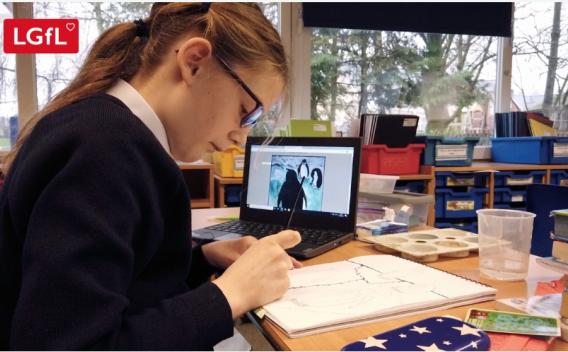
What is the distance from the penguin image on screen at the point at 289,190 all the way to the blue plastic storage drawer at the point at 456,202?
5.06 ft

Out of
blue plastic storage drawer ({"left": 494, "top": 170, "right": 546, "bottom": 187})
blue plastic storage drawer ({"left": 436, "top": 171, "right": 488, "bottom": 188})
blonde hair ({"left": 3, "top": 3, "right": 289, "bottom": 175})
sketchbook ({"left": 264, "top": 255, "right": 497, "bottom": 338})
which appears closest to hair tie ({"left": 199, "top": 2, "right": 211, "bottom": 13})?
blonde hair ({"left": 3, "top": 3, "right": 289, "bottom": 175})

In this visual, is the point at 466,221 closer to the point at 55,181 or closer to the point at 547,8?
the point at 547,8

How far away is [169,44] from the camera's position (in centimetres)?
67

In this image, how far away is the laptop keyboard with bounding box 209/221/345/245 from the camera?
1061mm

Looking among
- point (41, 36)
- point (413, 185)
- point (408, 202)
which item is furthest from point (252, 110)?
point (41, 36)

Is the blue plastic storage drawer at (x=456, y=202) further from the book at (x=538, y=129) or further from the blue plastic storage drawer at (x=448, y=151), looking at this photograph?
the book at (x=538, y=129)

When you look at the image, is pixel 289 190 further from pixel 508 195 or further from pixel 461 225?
pixel 508 195

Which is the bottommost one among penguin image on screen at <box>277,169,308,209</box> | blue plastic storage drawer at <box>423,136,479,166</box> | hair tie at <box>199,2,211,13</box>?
penguin image on screen at <box>277,169,308,209</box>

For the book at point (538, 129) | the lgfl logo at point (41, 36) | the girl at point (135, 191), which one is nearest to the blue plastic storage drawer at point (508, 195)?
the book at point (538, 129)

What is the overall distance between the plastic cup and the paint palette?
0.11 m

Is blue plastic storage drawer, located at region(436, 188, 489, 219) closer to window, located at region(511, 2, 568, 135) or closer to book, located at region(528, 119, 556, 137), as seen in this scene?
book, located at region(528, 119, 556, 137)

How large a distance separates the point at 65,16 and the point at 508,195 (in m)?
2.82

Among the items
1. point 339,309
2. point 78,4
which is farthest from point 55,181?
point 78,4

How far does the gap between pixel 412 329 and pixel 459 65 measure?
300cm
